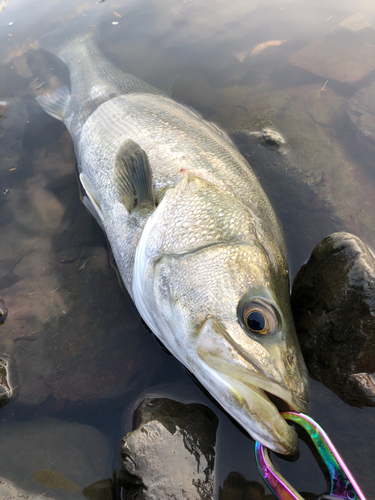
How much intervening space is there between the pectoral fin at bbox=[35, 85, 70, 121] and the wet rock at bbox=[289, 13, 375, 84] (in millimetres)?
3811

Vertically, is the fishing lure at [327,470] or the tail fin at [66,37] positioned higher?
the tail fin at [66,37]

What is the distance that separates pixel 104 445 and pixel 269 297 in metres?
1.52

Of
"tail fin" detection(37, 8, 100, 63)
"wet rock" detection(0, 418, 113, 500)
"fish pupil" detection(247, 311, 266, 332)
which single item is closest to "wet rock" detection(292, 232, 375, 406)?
"fish pupil" detection(247, 311, 266, 332)

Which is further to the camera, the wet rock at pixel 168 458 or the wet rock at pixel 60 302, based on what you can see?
the wet rock at pixel 60 302

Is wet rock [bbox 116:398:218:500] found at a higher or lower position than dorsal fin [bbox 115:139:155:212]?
lower

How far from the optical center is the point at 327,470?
1.63m

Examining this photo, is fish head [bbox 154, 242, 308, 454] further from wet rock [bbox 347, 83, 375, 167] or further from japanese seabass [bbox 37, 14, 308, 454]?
wet rock [bbox 347, 83, 375, 167]

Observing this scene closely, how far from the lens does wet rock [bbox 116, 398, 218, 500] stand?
159 cm

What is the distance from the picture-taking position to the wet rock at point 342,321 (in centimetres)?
183

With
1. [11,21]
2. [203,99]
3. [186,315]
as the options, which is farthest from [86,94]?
[11,21]

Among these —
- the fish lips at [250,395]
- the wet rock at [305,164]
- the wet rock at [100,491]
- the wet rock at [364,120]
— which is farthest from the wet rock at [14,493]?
the wet rock at [364,120]

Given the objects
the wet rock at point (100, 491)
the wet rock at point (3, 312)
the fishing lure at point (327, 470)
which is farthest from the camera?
the wet rock at point (3, 312)

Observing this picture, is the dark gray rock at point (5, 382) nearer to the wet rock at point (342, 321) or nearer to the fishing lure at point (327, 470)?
the fishing lure at point (327, 470)

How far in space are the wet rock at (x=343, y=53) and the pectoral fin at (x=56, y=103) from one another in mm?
3811
